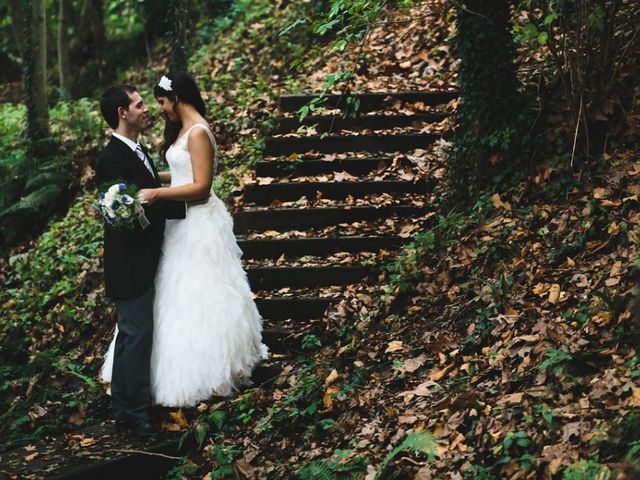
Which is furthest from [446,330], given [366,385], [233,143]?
[233,143]

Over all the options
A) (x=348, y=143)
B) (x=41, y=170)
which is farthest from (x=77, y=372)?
(x=41, y=170)

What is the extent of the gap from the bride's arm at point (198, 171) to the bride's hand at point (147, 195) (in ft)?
0.20

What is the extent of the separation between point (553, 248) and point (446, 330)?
110 centimetres

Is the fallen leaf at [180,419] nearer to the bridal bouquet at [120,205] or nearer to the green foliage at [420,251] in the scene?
the bridal bouquet at [120,205]

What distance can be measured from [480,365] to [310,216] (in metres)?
3.34

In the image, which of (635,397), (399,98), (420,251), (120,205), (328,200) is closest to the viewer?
(635,397)

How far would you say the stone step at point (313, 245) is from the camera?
26.2 ft

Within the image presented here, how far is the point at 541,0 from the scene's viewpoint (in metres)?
6.79

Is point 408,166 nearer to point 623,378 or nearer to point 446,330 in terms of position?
point 446,330

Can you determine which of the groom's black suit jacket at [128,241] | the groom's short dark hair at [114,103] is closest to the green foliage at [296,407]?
the groom's black suit jacket at [128,241]

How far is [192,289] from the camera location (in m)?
6.29

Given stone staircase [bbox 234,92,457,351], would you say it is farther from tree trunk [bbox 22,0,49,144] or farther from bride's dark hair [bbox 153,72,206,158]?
tree trunk [bbox 22,0,49,144]

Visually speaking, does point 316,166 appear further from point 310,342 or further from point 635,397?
point 635,397

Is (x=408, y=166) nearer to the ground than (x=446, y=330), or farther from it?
farther from it
